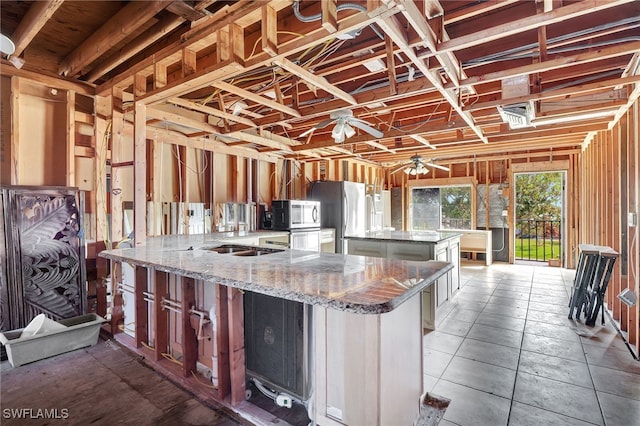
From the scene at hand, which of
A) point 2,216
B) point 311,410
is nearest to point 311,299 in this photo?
point 311,410

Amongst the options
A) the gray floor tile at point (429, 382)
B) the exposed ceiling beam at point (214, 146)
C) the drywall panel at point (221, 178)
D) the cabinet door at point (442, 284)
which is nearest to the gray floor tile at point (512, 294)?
the cabinet door at point (442, 284)

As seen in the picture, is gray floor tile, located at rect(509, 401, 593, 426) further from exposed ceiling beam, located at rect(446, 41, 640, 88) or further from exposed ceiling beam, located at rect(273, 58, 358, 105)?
exposed ceiling beam, located at rect(273, 58, 358, 105)

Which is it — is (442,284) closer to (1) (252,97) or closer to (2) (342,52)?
(2) (342,52)

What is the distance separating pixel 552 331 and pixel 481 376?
147 cm

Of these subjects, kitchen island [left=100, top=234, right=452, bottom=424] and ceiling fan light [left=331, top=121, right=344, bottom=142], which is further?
ceiling fan light [left=331, top=121, right=344, bottom=142]

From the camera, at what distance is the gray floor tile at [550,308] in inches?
150

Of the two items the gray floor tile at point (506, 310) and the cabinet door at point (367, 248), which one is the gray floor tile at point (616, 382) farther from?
the cabinet door at point (367, 248)

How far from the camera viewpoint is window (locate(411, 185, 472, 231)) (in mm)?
7910

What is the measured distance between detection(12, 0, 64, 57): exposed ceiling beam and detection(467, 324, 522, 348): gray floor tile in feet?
14.1

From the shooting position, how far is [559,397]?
209cm

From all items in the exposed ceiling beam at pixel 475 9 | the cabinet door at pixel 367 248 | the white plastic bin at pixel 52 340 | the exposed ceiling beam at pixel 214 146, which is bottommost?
the white plastic bin at pixel 52 340

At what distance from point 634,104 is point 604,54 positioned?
4.14ft

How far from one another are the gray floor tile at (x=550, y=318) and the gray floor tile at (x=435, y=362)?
1.66 metres

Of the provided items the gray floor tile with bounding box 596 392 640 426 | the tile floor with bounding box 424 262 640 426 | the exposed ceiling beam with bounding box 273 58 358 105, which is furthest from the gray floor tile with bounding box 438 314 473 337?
the exposed ceiling beam with bounding box 273 58 358 105
